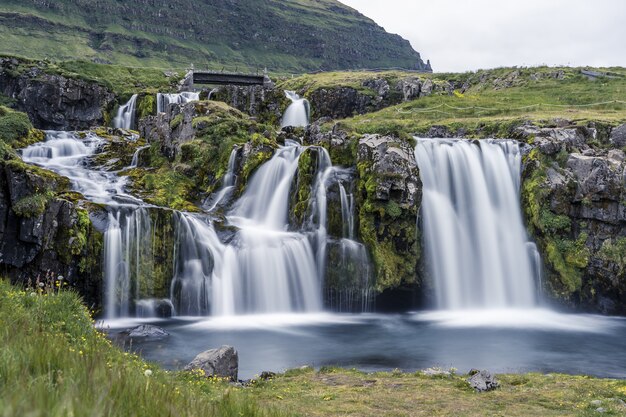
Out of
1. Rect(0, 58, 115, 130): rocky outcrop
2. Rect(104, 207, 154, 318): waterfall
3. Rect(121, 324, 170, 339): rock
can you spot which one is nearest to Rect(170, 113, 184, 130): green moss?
Rect(104, 207, 154, 318): waterfall

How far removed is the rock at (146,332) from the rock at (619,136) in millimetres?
29632

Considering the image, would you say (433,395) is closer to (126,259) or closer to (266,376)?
(266,376)

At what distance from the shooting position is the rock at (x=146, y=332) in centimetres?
1939

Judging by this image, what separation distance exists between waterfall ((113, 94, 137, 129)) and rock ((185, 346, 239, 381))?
44972mm

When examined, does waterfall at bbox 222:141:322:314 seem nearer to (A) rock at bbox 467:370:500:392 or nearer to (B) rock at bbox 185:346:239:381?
(B) rock at bbox 185:346:239:381

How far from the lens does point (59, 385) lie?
297 cm

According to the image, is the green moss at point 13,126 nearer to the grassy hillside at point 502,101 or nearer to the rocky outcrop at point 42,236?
the rocky outcrop at point 42,236

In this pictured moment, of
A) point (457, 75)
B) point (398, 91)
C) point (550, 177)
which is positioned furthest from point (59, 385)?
point (457, 75)

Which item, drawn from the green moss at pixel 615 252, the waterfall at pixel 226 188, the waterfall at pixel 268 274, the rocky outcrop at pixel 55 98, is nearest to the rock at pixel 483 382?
the waterfall at pixel 268 274

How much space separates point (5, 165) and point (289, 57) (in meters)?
172

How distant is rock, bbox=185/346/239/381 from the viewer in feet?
41.6

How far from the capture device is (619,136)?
3288cm

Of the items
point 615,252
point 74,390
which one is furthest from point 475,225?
point 74,390

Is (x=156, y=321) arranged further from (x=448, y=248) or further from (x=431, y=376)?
(x=448, y=248)
